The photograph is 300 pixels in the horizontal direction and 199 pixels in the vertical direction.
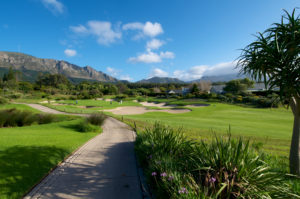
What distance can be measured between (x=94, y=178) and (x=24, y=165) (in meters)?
2.52

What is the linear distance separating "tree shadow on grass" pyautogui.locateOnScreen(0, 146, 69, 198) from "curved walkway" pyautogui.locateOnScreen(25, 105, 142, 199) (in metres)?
0.27

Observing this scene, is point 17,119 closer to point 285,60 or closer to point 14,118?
point 14,118

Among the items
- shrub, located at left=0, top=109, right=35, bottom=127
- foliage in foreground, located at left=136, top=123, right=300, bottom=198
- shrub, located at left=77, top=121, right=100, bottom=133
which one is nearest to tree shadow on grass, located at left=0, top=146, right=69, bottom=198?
foliage in foreground, located at left=136, top=123, right=300, bottom=198

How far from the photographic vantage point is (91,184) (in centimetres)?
400

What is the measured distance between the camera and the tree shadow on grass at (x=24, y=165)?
3557 millimetres

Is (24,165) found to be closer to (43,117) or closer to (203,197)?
(203,197)

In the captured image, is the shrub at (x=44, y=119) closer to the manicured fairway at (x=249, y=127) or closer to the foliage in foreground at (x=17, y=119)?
the foliage in foreground at (x=17, y=119)

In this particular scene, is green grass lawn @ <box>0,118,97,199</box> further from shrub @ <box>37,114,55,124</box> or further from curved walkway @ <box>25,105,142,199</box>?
shrub @ <box>37,114,55,124</box>

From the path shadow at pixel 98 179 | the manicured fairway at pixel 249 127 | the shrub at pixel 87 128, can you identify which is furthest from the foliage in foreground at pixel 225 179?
the shrub at pixel 87 128

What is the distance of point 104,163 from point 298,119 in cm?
658

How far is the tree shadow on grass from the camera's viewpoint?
3557 millimetres

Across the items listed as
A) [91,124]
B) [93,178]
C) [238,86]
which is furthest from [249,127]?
[238,86]

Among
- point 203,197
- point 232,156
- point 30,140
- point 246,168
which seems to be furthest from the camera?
point 30,140

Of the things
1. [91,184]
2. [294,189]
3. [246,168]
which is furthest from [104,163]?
[294,189]
